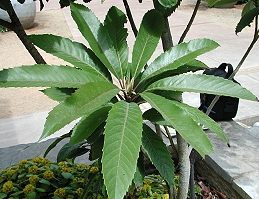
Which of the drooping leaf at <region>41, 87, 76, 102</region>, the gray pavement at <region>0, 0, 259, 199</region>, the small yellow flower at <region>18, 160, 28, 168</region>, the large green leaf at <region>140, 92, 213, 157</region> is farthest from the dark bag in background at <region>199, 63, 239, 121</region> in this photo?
the large green leaf at <region>140, 92, 213, 157</region>

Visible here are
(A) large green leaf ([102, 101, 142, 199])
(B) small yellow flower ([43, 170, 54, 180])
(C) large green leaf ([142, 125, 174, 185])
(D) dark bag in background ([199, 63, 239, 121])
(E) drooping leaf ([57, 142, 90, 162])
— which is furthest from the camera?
(D) dark bag in background ([199, 63, 239, 121])

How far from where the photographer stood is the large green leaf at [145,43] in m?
1.18

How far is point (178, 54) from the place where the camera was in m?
1.16

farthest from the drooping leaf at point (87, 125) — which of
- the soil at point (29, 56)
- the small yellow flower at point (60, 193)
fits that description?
the soil at point (29, 56)

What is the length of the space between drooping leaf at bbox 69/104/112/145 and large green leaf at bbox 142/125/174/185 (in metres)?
0.21

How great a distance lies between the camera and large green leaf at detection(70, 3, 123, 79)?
116 cm

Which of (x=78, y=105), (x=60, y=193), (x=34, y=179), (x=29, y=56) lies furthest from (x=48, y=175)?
(x=29, y=56)

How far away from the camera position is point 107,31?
3.93 feet

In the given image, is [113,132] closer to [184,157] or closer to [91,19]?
[91,19]

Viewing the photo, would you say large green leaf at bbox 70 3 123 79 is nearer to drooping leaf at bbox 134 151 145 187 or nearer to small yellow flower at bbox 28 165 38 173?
drooping leaf at bbox 134 151 145 187

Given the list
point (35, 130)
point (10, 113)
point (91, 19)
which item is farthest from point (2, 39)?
point (91, 19)

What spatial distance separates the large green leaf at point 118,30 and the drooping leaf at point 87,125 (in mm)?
250

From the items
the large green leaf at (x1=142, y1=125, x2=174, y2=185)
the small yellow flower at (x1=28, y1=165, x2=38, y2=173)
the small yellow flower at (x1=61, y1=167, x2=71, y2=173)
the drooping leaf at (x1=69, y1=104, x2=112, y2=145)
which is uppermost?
the drooping leaf at (x1=69, y1=104, x2=112, y2=145)

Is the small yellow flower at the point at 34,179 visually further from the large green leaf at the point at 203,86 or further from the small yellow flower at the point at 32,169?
the large green leaf at the point at 203,86
